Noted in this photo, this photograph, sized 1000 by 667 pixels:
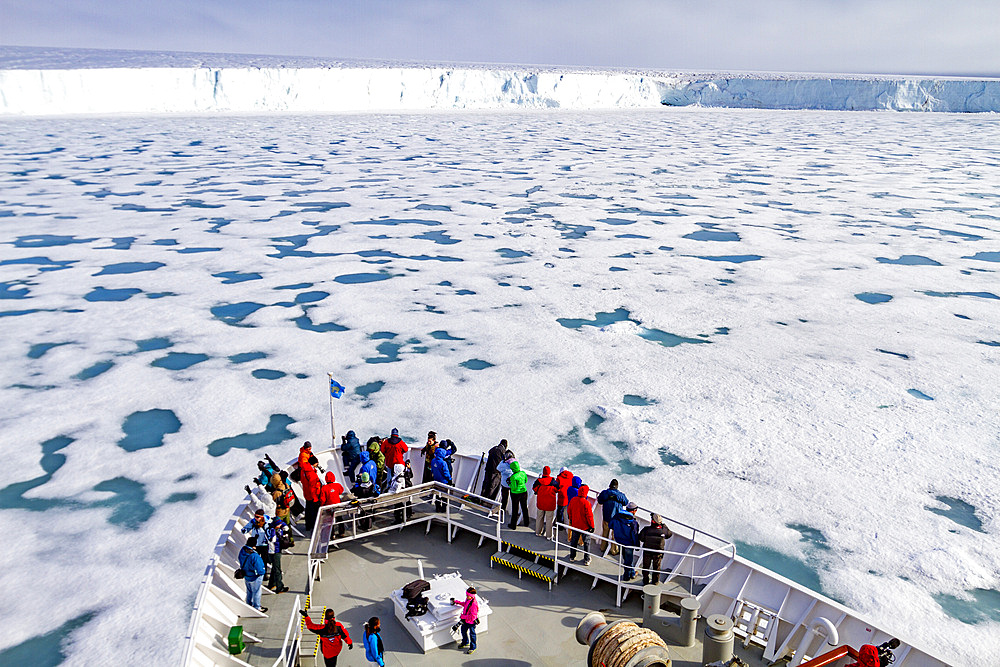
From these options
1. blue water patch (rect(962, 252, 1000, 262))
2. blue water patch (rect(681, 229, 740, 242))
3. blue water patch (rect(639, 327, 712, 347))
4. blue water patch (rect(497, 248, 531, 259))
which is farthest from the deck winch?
blue water patch (rect(962, 252, 1000, 262))

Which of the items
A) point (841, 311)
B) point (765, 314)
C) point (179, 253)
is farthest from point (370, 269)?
point (841, 311)

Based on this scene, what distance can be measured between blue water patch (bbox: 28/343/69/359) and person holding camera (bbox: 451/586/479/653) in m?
13.1

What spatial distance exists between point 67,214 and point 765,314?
88.1 feet

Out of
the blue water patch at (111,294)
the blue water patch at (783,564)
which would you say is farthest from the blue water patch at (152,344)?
the blue water patch at (783,564)

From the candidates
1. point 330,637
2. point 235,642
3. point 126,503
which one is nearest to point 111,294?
point 126,503

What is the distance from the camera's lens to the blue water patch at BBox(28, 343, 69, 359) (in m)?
15.6

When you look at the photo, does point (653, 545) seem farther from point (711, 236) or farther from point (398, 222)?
point (398, 222)

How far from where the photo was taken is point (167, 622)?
8438mm

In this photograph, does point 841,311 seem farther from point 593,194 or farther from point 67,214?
point 67,214

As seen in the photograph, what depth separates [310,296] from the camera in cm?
1967

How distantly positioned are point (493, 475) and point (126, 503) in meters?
5.77

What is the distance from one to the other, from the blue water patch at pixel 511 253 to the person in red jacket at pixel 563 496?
51.1 feet

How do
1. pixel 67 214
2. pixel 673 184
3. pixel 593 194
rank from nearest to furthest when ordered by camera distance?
pixel 67 214
pixel 593 194
pixel 673 184

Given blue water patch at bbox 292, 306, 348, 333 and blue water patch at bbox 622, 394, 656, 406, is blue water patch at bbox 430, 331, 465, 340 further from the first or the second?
blue water patch at bbox 622, 394, 656, 406
